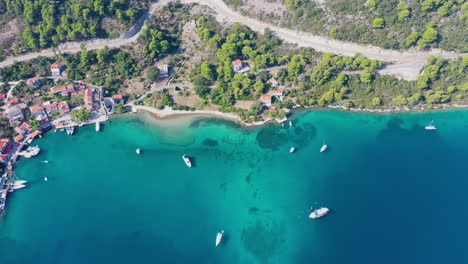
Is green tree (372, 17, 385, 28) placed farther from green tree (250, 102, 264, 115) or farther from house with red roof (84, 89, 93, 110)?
house with red roof (84, 89, 93, 110)

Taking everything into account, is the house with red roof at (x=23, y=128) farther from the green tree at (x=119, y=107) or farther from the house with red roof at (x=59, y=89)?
the green tree at (x=119, y=107)

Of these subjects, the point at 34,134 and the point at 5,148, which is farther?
the point at 34,134

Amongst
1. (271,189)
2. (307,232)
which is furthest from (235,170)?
(307,232)

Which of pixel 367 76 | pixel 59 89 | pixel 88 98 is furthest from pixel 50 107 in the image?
pixel 367 76

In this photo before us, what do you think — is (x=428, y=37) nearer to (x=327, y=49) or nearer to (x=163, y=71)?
(x=327, y=49)

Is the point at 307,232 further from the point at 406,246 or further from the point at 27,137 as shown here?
the point at 27,137

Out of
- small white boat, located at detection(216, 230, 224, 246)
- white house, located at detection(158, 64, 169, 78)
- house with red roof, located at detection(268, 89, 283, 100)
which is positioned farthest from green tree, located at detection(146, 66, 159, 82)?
small white boat, located at detection(216, 230, 224, 246)

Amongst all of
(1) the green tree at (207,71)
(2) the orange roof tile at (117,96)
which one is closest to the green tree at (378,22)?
(1) the green tree at (207,71)
